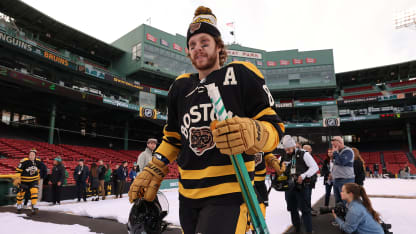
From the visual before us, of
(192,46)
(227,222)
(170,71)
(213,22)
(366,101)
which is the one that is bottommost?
(227,222)

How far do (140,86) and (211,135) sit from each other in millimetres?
26511

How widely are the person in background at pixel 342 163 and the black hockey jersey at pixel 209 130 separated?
14.7ft

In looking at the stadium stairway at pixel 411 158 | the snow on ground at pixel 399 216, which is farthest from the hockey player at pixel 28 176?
the stadium stairway at pixel 411 158

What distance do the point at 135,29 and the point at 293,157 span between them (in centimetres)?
3013

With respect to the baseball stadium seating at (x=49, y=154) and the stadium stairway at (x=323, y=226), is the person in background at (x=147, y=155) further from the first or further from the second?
the baseball stadium seating at (x=49, y=154)

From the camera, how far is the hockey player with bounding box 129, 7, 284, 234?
46.8 inches

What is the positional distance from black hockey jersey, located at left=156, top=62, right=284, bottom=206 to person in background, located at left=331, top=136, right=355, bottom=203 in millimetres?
4466

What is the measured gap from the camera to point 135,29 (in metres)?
30.8

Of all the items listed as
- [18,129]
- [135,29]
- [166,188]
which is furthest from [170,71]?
[166,188]

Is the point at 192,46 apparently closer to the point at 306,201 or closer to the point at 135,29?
the point at 306,201

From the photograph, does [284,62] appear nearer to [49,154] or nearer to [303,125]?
[303,125]

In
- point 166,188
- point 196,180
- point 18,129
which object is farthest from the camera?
point 18,129

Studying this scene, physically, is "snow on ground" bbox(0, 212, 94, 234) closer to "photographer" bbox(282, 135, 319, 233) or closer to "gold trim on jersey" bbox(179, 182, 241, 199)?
"photographer" bbox(282, 135, 319, 233)

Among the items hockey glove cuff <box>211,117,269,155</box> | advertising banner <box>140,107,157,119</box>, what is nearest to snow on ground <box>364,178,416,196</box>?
hockey glove cuff <box>211,117,269,155</box>
